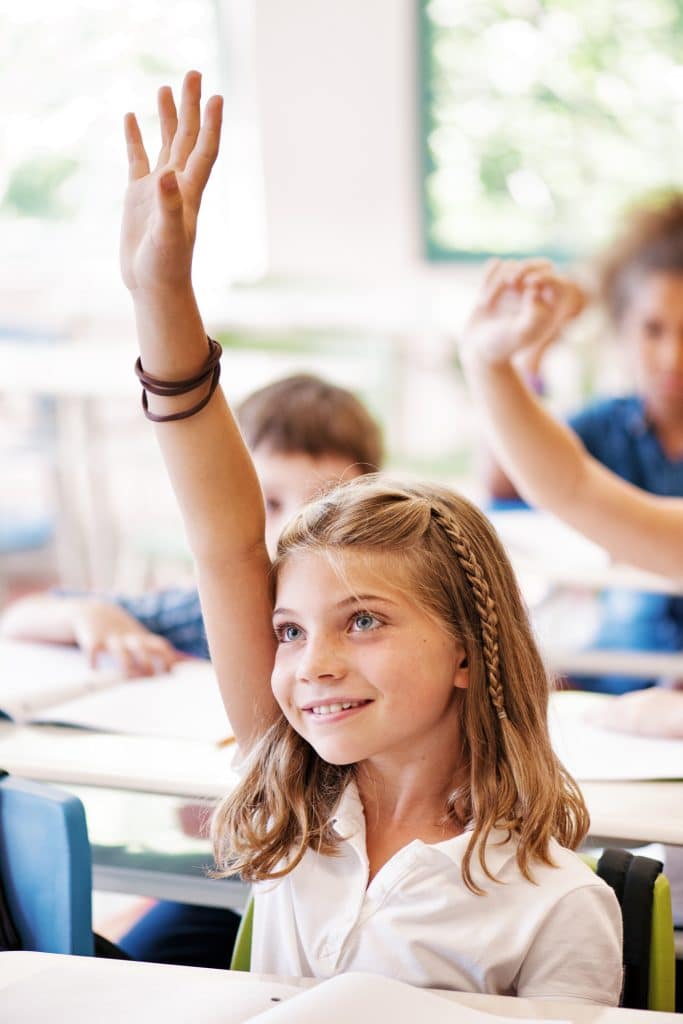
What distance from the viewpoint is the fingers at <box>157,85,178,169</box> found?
109cm

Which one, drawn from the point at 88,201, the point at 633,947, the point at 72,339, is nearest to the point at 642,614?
the point at 633,947

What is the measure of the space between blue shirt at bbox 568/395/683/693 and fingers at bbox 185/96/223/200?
179 centimetres

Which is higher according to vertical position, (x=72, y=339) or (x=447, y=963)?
(x=72, y=339)

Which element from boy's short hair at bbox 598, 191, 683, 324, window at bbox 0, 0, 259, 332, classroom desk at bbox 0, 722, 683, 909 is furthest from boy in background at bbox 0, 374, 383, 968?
window at bbox 0, 0, 259, 332

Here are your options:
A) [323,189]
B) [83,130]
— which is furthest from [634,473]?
[83,130]

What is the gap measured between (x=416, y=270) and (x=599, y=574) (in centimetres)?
292

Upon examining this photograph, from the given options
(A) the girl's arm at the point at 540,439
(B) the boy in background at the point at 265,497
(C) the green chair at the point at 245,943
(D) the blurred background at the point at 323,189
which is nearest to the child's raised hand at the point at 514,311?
(A) the girl's arm at the point at 540,439

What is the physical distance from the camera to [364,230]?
16.1ft

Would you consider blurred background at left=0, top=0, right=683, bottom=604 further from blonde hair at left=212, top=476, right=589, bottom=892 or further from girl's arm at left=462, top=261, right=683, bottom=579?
blonde hair at left=212, top=476, right=589, bottom=892

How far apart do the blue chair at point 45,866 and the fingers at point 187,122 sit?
593 mm

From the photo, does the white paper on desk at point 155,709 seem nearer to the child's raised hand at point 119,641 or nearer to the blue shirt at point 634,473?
the child's raised hand at point 119,641

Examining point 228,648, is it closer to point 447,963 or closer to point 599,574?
point 447,963

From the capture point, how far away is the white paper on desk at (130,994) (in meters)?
0.90

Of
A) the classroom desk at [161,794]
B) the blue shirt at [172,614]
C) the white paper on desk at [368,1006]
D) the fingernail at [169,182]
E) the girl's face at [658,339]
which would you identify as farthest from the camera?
the girl's face at [658,339]
